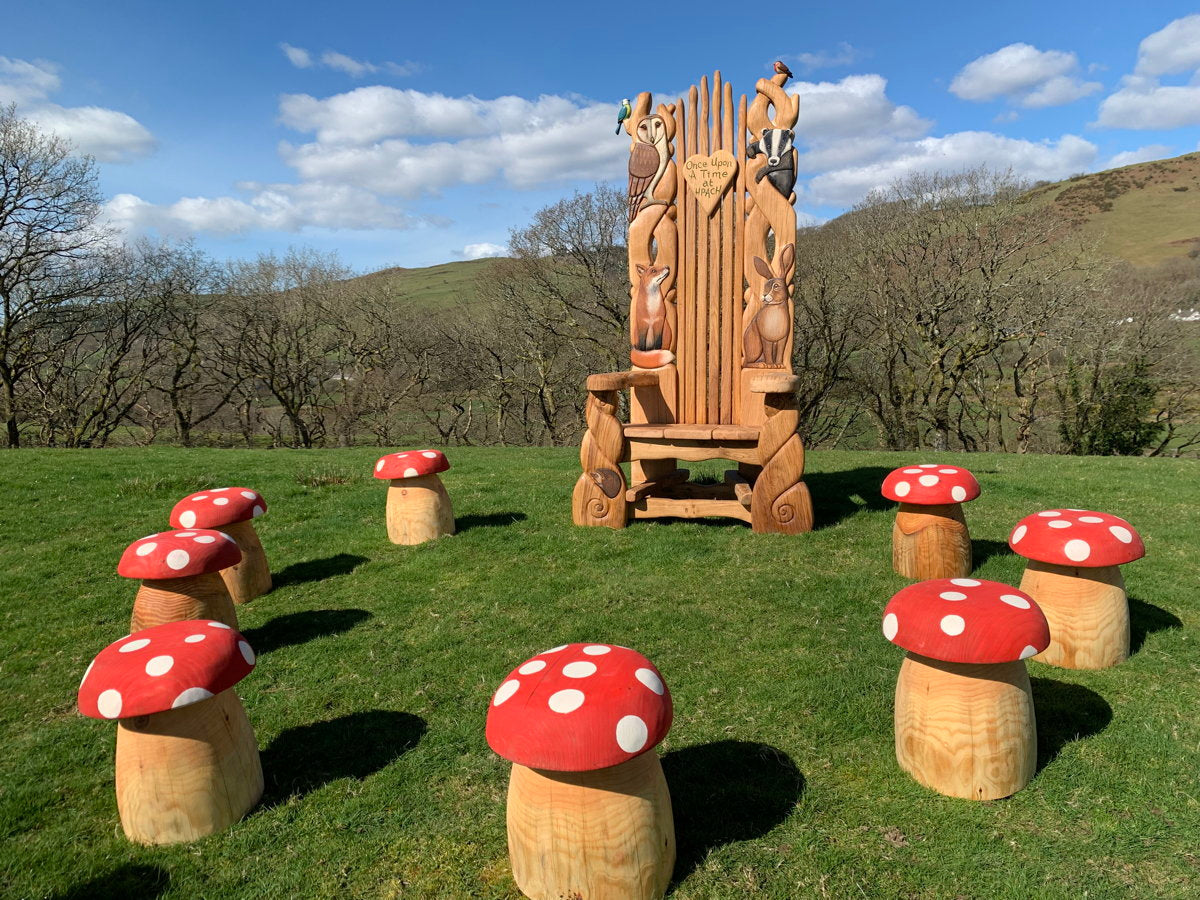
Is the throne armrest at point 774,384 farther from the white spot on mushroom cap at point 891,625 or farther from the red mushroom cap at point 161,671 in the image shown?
the red mushroom cap at point 161,671

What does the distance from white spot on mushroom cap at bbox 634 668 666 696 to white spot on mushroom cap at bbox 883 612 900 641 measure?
3.62 feet

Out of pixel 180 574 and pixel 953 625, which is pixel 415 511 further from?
pixel 953 625

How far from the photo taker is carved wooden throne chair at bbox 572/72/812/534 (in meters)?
6.29

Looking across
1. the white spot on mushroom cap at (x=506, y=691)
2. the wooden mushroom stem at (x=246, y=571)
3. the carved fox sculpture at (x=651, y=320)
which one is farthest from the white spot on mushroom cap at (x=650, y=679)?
the carved fox sculpture at (x=651, y=320)

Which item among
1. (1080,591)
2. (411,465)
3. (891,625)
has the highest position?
(411,465)

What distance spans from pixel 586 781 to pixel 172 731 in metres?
1.69

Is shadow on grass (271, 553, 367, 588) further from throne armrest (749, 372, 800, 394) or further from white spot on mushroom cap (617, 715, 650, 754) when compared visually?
white spot on mushroom cap (617, 715, 650, 754)

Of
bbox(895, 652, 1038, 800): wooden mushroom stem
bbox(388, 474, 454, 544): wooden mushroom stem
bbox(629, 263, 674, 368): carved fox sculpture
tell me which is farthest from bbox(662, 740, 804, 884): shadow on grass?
bbox(629, 263, 674, 368): carved fox sculpture

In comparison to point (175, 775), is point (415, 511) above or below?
above

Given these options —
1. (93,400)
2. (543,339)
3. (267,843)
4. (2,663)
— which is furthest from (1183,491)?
(93,400)

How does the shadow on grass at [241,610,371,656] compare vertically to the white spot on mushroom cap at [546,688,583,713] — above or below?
below

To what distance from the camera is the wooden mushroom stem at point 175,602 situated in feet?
13.3

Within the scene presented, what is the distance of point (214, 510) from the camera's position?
193 inches

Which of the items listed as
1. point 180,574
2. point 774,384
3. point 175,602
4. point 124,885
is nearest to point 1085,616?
point 774,384
